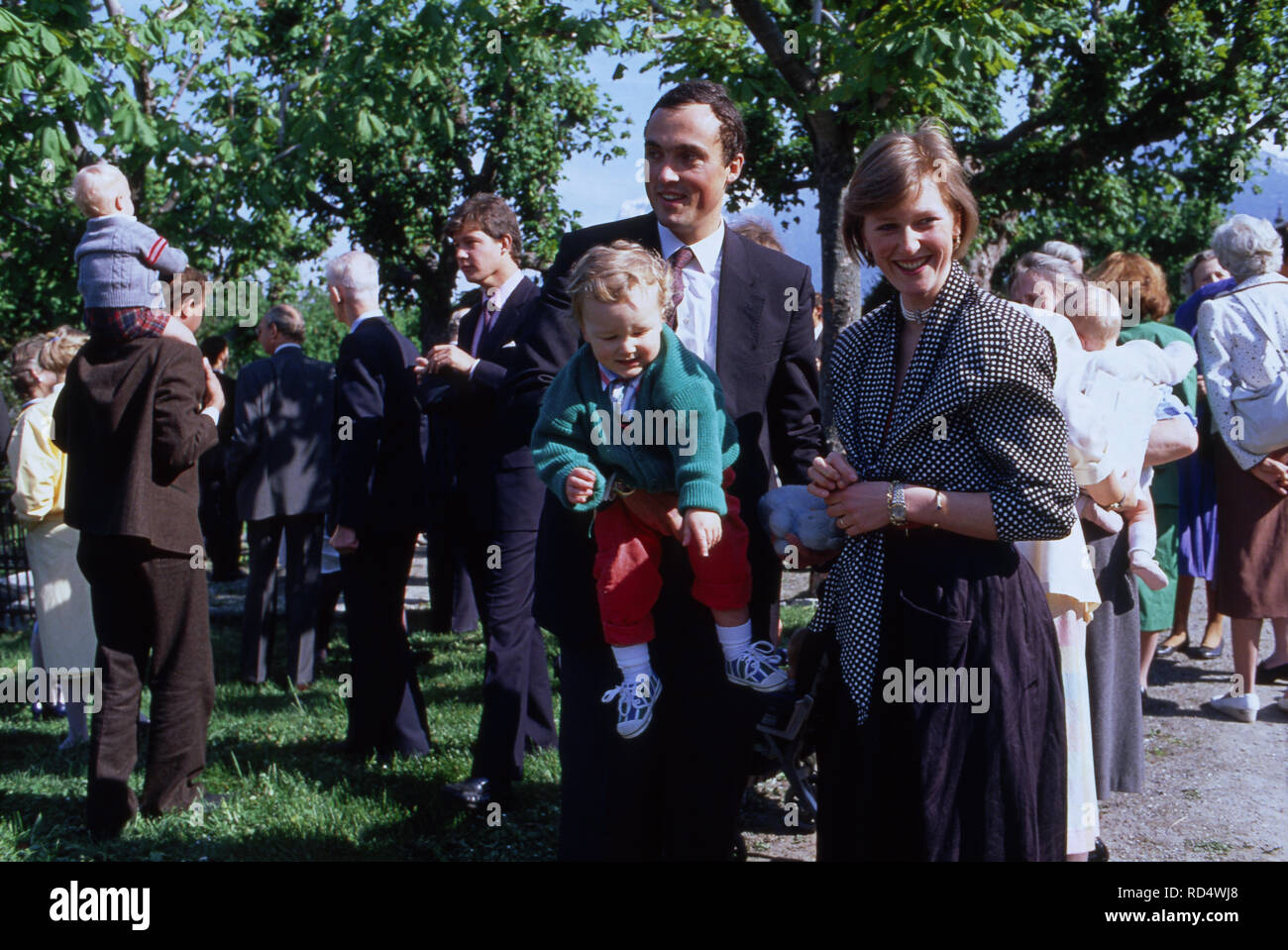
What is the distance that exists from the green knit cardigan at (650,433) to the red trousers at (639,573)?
0.35ft

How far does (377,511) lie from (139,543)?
107 centimetres

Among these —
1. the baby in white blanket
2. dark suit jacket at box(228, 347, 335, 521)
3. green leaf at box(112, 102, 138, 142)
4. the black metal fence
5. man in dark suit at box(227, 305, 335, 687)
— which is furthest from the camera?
the black metal fence

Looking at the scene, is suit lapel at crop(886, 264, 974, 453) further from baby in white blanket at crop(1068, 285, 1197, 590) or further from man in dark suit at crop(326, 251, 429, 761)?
man in dark suit at crop(326, 251, 429, 761)

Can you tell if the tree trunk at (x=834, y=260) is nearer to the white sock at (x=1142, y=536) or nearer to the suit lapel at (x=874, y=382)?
the white sock at (x=1142, y=536)

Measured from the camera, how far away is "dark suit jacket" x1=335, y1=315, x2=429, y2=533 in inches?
196

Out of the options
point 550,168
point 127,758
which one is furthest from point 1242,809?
point 550,168

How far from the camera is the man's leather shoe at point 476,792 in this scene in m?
4.27

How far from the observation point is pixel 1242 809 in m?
4.51

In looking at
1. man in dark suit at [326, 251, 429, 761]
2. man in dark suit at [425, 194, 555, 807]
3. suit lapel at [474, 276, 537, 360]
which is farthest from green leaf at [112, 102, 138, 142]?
suit lapel at [474, 276, 537, 360]

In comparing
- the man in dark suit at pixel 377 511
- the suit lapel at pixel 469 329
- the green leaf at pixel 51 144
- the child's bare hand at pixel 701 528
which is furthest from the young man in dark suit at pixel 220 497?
the child's bare hand at pixel 701 528

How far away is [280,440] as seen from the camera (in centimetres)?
696

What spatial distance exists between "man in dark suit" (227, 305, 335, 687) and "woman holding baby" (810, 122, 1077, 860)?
4806mm
